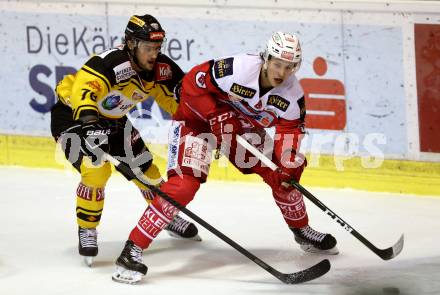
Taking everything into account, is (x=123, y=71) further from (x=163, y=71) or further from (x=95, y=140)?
(x=95, y=140)

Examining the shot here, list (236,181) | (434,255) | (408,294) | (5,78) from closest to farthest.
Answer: (408,294) < (434,255) < (236,181) < (5,78)

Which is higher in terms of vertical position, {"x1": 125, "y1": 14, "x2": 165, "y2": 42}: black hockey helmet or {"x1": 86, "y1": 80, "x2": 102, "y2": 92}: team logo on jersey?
{"x1": 125, "y1": 14, "x2": 165, "y2": 42}: black hockey helmet

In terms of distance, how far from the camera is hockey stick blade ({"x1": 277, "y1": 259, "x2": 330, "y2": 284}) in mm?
5125


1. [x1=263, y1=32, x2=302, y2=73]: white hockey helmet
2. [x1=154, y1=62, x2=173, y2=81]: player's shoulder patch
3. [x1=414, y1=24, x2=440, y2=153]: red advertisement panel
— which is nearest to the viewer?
[x1=263, y1=32, x2=302, y2=73]: white hockey helmet

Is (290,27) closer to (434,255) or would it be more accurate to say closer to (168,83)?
(168,83)

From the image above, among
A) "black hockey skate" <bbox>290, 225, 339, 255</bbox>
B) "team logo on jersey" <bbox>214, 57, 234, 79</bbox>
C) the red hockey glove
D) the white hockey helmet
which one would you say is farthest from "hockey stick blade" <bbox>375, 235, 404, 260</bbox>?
"team logo on jersey" <bbox>214, 57, 234, 79</bbox>

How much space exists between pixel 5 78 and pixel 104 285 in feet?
10.2

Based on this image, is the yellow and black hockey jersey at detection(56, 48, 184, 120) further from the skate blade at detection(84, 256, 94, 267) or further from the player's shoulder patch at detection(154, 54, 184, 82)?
the skate blade at detection(84, 256, 94, 267)

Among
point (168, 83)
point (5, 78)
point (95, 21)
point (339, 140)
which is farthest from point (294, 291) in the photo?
point (5, 78)

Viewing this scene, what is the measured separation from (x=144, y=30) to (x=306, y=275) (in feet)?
4.75

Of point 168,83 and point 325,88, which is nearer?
point 168,83

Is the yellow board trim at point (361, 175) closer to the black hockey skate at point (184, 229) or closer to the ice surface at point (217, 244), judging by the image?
the ice surface at point (217, 244)

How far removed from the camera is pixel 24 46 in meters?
7.76

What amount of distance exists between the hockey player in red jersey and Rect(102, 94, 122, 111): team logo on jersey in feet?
1.00
